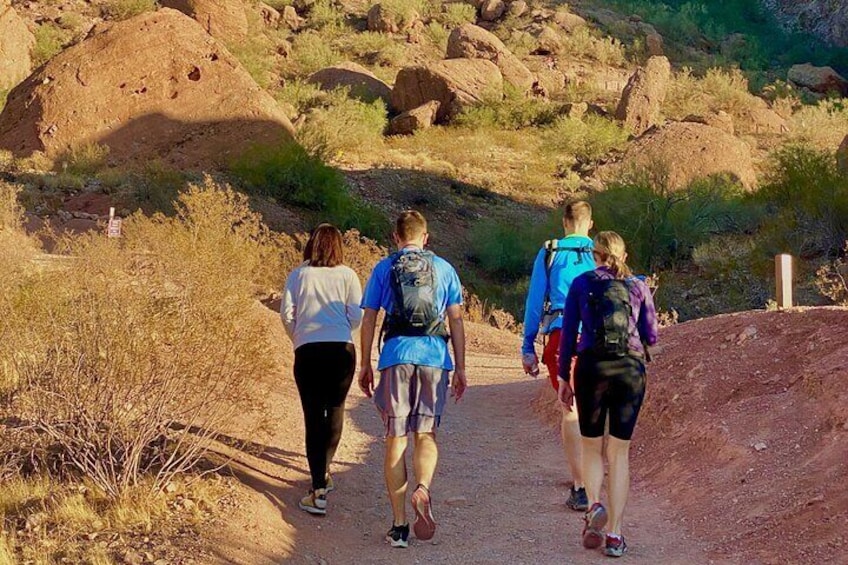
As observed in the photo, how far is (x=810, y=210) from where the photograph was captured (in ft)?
77.6

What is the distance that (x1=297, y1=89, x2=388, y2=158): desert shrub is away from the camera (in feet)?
106

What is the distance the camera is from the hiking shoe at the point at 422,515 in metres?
6.81

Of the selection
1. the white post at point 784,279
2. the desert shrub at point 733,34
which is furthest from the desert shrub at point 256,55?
the white post at point 784,279

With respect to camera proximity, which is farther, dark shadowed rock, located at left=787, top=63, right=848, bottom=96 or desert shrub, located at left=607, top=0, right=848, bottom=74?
desert shrub, located at left=607, top=0, right=848, bottom=74

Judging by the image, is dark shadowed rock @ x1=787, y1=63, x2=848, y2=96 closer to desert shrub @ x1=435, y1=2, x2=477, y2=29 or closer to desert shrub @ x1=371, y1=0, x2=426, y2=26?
desert shrub @ x1=435, y1=2, x2=477, y2=29

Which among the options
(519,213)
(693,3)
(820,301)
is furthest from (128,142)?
(693,3)

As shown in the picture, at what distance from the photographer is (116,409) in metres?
7.29

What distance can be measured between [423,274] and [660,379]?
403 cm

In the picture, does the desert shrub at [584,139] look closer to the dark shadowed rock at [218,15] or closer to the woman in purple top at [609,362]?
the dark shadowed rock at [218,15]

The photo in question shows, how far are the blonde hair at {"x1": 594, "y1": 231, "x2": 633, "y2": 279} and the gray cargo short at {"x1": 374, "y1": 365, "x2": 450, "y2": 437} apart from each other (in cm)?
111

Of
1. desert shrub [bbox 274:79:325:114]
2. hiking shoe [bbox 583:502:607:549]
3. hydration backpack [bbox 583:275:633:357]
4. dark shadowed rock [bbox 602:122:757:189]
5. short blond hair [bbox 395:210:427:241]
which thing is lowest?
hiking shoe [bbox 583:502:607:549]

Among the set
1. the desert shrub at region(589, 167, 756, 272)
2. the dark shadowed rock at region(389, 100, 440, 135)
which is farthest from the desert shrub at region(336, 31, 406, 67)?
the desert shrub at region(589, 167, 756, 272)

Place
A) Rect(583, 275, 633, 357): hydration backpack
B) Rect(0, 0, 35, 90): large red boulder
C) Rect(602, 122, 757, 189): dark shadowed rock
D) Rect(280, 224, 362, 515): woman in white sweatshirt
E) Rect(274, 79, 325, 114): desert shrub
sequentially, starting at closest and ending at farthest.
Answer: Rect(583, 275, 633, 357): hydration backpack, Rect(280, 224, 362, 515): woman in white sweatshirt, Rect(602, 122, 757, 189): dark shadowed rock, Rect(0, 0, 35, 90): large red boulder, Rect(274, 79, 325, 114): desert shrub

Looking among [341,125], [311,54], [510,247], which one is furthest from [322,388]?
[311,54]
